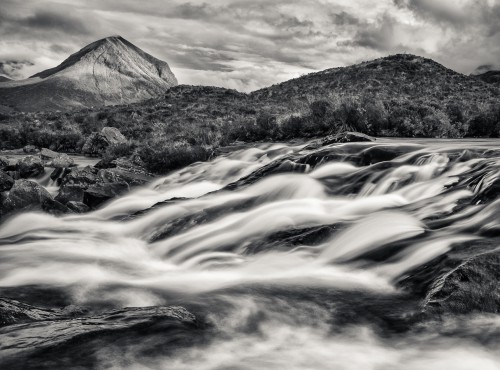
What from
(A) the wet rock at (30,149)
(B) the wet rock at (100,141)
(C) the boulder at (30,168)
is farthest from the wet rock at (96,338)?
(A) the wet rock at (30,149)

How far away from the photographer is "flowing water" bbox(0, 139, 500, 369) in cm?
346

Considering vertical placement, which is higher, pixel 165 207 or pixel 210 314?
pixel 165 207

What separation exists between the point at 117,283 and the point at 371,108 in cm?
1167

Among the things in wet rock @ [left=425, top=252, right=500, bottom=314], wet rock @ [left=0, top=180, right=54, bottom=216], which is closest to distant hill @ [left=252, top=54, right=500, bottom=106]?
wet rock @ [left=0, top=180, right=54, bottom=216]

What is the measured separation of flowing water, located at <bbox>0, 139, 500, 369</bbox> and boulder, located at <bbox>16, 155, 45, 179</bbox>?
14.9ft

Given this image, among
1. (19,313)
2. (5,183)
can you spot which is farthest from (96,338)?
(5,183)

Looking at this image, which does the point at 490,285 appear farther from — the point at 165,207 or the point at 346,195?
the point at 165,207

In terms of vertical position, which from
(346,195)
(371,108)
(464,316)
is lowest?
(464,316)

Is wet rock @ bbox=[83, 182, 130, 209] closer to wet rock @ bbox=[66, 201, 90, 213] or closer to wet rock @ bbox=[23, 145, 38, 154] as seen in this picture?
wet rock @ bbox=[66, 201, 90, 213]

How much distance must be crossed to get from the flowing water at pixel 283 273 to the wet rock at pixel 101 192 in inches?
10.8

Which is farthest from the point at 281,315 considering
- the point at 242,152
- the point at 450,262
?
the point at 242,152

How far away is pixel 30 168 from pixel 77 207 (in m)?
4.92

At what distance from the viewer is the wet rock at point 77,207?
9.45 m

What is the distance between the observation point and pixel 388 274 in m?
4.99
